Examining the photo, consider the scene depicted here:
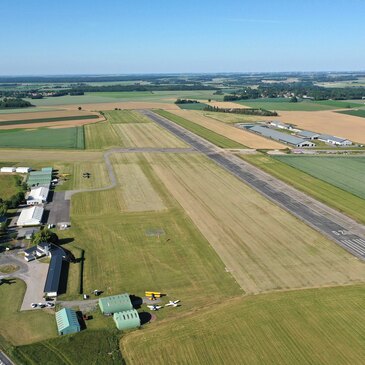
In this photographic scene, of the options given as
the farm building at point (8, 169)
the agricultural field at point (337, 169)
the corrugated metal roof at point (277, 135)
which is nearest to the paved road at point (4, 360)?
the agricultural field at point (337, 169)

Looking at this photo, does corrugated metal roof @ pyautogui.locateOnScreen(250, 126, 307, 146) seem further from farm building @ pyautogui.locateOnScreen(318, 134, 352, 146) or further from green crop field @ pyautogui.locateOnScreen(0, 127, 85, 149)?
green crop field @ pyautogui.locateOnScreen(0, 127, 85, 149)

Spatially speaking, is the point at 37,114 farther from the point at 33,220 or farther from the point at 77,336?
the point at 77,336

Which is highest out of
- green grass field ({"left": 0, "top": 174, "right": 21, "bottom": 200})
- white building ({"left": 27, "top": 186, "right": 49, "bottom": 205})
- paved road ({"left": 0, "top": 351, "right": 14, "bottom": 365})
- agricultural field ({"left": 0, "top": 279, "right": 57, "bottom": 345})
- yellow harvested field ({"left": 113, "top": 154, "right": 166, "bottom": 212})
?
white building ({"left": 27, "top": 186, "right": 49, "bottom": 205})

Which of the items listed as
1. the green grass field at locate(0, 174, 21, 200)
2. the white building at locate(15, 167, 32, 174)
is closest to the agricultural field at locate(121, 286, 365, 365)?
→ the green grass field at locate(0, 174, 21, 200)

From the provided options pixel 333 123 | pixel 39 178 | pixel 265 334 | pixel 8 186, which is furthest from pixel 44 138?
pixel 333 123

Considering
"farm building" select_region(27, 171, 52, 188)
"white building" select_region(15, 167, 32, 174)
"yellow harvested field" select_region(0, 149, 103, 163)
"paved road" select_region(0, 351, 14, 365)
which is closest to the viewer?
"paved road" select_region(0, 351, 14, 365)

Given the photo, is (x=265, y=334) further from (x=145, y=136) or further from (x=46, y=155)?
(x=145, y=136)
